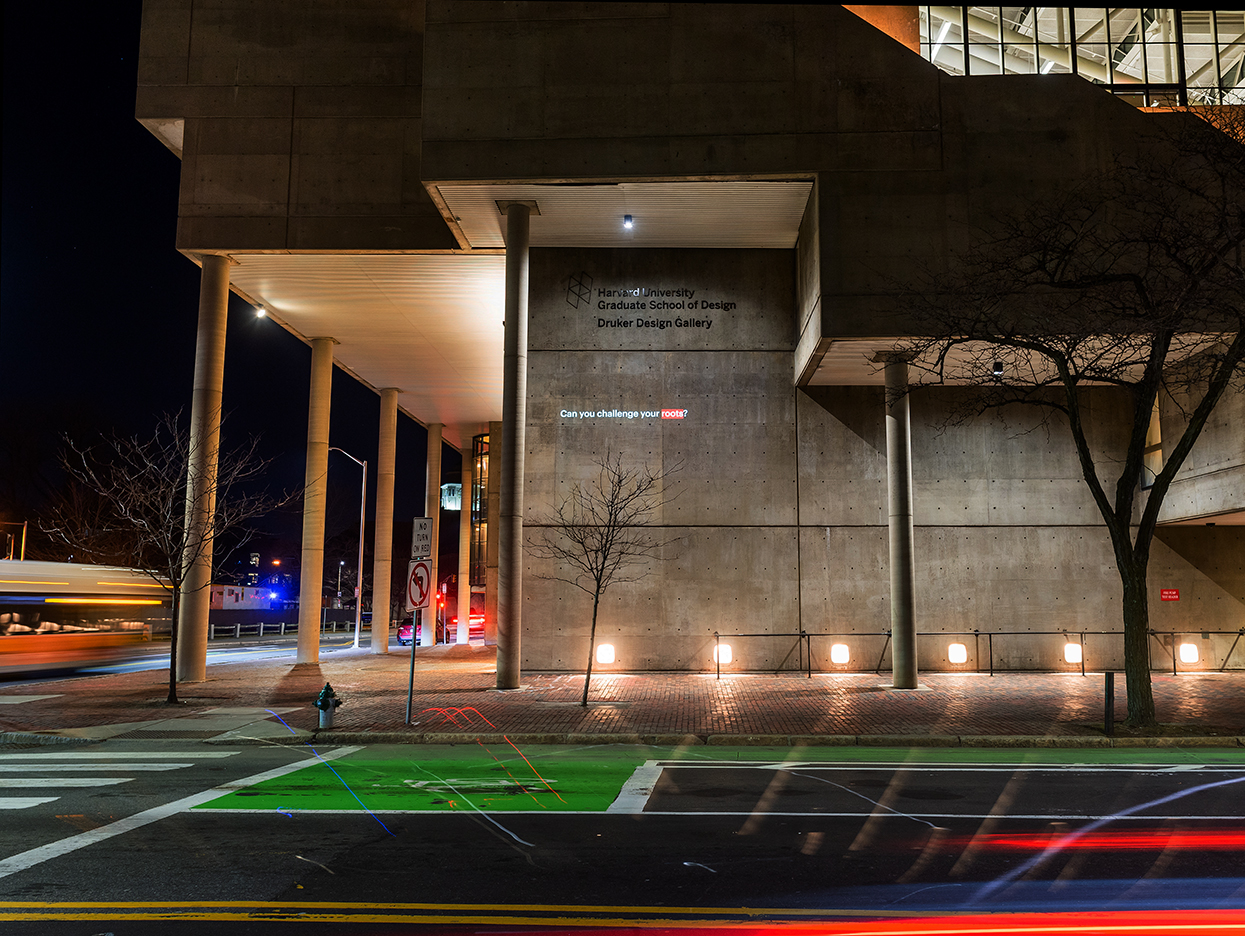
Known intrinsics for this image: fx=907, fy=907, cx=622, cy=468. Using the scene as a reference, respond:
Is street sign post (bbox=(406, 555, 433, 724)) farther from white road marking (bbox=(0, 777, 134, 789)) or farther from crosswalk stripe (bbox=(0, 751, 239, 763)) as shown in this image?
white road marking (bbox=(0, 777, 134, 789))

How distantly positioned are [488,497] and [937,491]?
2900cm

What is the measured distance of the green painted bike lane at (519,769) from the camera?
9.11 m

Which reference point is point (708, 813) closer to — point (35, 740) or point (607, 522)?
point (35, 740)

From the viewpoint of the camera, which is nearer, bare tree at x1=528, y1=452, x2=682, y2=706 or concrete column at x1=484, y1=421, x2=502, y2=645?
bare tree at x1=528, y1=452, x2=682, y2=706

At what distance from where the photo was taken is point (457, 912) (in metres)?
5.84

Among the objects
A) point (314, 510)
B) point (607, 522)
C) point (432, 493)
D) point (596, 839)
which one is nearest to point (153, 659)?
point (314, 510)

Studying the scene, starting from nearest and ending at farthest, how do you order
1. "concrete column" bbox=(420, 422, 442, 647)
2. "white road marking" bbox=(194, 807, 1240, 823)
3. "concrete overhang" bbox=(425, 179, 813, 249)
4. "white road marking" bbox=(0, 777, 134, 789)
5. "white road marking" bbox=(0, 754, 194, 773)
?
1. "white road marking" bbox=(194, 807, 1240, 823)
2. "white road marking" bbox=(0, 777, 134, 789)
3. "white road marking" bbox=(0, 754, 194, 773)
4. "concrete overhang" bbox=(425, 179, 813, 249)
5. "concrete column" bbox=(420, 422, 442, 647)

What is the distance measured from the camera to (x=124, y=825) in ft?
26.8

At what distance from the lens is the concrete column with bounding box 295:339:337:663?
2849 centimetres

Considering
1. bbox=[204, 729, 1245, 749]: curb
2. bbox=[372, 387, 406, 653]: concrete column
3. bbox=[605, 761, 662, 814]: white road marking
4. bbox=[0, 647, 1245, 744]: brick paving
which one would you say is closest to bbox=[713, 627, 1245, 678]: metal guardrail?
bbox=[0, 647, 1245, 744]: brick paving

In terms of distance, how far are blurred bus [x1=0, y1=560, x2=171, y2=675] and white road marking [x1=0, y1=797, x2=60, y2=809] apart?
1171cm

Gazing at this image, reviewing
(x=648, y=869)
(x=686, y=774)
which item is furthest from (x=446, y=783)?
(x=648, y=869)

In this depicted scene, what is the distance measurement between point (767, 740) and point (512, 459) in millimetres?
8975

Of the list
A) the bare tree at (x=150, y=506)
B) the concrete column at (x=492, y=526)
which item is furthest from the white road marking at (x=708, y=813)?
the concrete column at (x=492, y=526)
